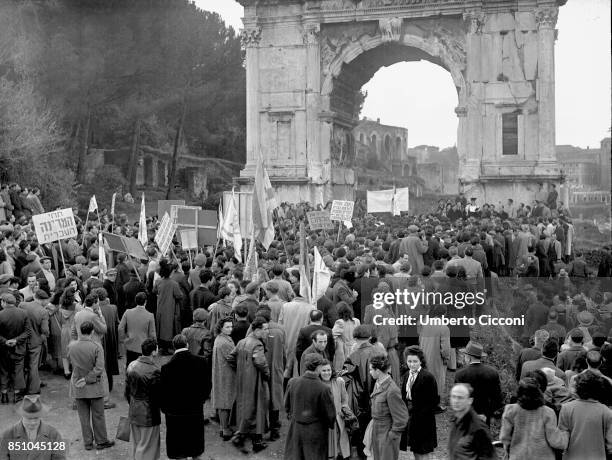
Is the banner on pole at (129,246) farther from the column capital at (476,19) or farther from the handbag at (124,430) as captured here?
the column capital at (476,19)

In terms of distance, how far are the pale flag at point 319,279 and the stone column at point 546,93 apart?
2105 centimetres

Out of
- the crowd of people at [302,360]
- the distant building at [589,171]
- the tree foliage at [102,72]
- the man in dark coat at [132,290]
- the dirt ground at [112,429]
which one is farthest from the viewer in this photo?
the distant building at [589,171]

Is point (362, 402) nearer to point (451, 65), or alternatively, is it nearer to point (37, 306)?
point (37, 306)

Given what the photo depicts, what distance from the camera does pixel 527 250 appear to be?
19.5 meters

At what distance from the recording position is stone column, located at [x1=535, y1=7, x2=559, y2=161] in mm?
31594

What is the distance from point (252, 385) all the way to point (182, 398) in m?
1.15

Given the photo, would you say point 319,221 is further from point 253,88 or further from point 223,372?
point 253,88

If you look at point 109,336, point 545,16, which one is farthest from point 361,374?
point 545,16

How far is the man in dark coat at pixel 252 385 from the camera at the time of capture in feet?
32.8

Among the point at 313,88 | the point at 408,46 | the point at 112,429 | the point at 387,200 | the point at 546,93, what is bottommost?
the point at 112,429

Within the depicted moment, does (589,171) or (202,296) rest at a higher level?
(589,171)

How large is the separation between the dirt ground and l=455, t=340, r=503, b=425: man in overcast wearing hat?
1675 mm

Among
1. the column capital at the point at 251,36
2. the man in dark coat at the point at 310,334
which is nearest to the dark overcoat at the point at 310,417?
the man in dark coat at the point at 310,334

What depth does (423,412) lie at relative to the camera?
8555 millimetres
